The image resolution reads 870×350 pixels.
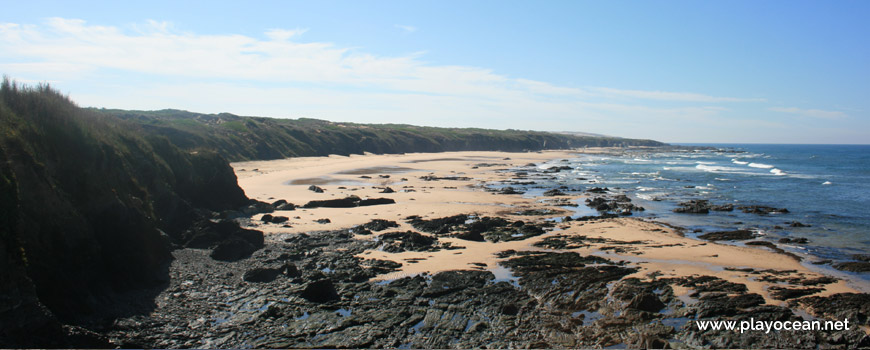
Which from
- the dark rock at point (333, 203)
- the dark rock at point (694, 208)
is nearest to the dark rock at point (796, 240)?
the dark rock at point (694, 208)

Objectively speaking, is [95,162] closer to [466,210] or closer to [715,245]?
[466,210]

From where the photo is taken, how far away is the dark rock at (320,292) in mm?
11797

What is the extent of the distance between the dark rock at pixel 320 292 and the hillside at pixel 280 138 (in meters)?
26.9

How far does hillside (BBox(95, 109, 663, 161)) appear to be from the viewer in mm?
55438

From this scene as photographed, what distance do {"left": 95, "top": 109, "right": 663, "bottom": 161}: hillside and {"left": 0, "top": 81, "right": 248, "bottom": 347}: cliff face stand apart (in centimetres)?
1860

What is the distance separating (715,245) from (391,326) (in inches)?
578

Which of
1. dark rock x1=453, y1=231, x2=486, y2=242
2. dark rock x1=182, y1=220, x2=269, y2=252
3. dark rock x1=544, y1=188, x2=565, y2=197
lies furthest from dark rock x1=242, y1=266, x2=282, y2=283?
dark rock x1=544, y1=188, x2=565, y2=197

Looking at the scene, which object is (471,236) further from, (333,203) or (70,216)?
(70,216)

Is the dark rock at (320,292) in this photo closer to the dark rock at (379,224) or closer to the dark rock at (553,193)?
the dark rock at (379,224)

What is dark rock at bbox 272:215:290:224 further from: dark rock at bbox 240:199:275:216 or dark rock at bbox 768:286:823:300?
dark rock at bbox 768:286:823:300

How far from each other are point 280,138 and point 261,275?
207ft

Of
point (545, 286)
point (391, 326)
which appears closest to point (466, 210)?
point (545, 286)

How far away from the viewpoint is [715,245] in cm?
1906

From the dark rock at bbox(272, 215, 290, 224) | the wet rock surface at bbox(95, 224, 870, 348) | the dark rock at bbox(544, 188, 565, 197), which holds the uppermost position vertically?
the dark rock at bbox(544, 188, 565, 197)
